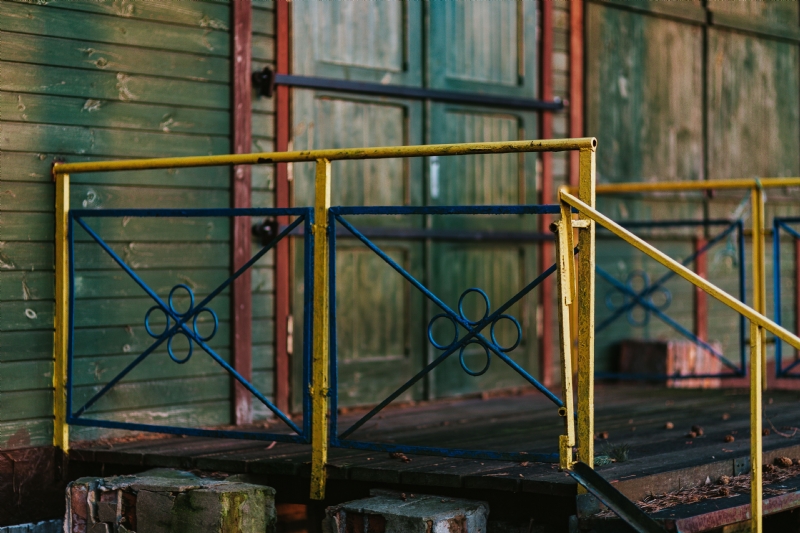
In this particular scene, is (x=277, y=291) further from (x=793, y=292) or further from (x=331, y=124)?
(x=793, y=292)

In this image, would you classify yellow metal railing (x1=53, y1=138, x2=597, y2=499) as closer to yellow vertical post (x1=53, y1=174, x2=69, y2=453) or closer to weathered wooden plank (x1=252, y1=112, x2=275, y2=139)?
yellow vertical post (x1=53, y1=174, x2=69, y2=453)

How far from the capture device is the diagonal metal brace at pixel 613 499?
11.2 feet

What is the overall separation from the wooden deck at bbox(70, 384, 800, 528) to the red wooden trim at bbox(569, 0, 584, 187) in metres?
1.83

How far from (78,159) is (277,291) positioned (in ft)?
4.10

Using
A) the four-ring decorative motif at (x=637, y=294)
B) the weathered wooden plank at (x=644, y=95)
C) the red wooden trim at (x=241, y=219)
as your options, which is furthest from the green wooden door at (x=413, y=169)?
the four-ring decorative motif at (x=637, y=294)

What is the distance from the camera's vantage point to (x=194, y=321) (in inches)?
179

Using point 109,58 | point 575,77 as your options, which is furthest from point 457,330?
point 575,77

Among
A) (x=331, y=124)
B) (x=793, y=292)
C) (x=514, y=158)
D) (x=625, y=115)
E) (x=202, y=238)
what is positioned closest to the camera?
(x=202, y=238)

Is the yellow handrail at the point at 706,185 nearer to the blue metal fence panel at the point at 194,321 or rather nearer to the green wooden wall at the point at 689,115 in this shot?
the green wooden wall at the point at 689,115

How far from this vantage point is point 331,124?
5.94 m

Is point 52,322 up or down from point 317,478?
up

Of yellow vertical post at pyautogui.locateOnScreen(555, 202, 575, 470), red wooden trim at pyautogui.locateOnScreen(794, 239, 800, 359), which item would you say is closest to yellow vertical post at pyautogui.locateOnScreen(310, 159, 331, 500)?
yellow vertical post at pyautogui.locateOnScreen(555, 202, 575, 470)

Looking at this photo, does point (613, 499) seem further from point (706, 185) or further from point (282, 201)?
point (706, 185)

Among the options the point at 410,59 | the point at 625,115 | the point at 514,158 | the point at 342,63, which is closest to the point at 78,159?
the point at 342,63
